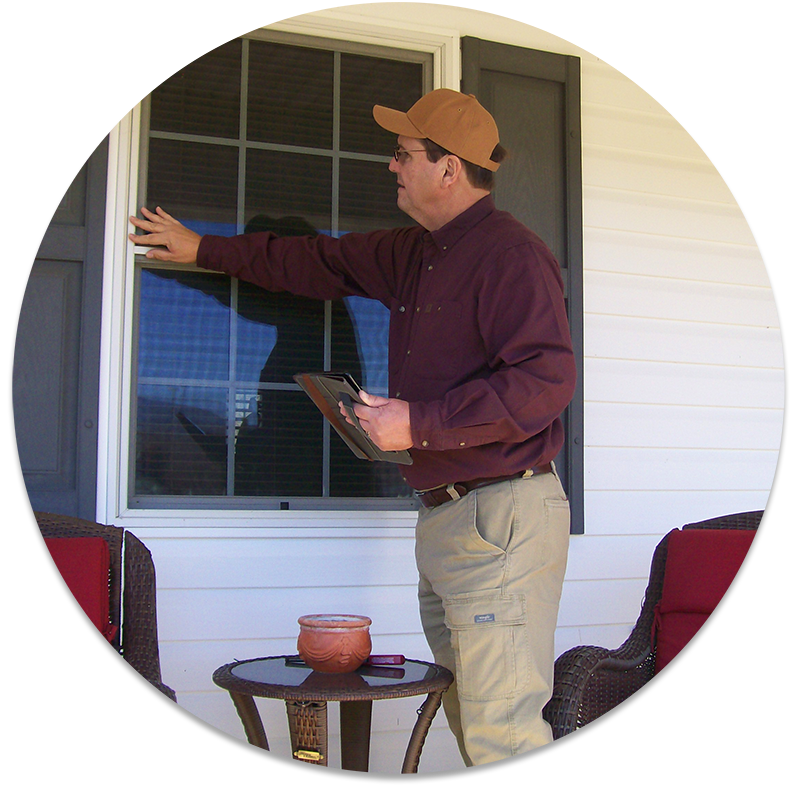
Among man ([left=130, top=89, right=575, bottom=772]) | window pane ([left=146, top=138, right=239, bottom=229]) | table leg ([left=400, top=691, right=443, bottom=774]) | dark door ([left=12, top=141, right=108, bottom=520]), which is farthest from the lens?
window pane ([left=146, top=138, right=239, bottom=229])

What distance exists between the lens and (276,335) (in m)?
3.14

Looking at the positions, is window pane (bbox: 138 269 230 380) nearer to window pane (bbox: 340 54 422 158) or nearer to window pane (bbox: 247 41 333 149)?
window pane (bbox: 247 41 333 149)

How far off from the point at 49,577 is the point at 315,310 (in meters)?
1.24

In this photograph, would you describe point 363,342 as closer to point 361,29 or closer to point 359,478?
point 359,478

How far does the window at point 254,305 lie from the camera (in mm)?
3023

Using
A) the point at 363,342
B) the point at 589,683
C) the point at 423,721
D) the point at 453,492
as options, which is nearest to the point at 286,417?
the point at 363,342

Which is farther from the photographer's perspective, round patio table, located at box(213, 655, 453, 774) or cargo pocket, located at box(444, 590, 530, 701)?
cargo pocket, located at box(444, 590, 530, 701)

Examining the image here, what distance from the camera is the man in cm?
228

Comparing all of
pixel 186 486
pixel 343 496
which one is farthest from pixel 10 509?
pixel 343 496

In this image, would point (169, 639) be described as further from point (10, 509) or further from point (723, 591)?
point (723, 591)

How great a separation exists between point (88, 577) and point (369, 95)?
1947 mm

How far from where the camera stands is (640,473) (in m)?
3.47

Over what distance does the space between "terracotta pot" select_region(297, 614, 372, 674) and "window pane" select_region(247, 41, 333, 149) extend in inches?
67.7

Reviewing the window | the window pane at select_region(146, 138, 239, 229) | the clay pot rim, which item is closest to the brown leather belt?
the clay pot rim
